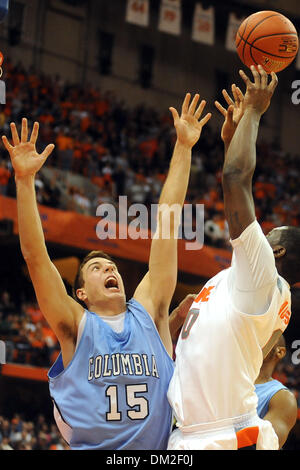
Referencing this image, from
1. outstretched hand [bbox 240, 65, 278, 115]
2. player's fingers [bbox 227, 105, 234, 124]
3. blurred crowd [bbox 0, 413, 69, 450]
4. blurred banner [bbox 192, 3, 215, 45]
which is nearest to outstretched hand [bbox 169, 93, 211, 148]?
player's fingers [bbox 227, 105, 234, 124]

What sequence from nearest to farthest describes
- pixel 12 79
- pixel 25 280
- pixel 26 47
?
pixel 25 280
pixel 12 79
pixel 26 47

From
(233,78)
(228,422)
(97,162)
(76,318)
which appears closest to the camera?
(228,422)

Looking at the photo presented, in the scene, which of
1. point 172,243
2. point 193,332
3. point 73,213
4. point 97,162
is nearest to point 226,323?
point 193,332

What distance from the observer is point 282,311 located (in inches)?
120

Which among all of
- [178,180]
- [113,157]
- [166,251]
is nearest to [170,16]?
[113,157]

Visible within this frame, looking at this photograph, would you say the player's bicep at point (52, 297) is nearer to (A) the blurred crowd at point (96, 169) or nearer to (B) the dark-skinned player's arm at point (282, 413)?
(B) the dark-skinned player's arm at point (282, 413)

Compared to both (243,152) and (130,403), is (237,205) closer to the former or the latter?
(243,152)

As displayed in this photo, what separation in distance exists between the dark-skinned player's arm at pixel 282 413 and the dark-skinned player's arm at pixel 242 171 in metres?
1.36

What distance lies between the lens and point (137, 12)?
62.7 ft

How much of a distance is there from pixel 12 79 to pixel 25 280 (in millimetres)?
5405

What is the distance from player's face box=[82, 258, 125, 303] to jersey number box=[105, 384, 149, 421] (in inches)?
20.7

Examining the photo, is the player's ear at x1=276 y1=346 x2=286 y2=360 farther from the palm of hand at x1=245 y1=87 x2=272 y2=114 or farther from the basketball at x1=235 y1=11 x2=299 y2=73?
the palm of hand at x1=245 y1=87 x2=272 y2=114

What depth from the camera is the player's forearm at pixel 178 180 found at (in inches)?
141

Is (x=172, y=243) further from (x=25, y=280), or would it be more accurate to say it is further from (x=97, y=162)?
(x=97, y=162)
